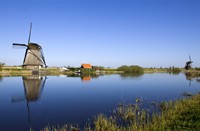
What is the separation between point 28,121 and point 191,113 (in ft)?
33.8

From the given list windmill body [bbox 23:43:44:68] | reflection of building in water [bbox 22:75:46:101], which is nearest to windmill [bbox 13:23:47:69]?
windmill body [bbox 23:43:44:68]

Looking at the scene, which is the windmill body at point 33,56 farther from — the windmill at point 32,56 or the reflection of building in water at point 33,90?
the reflection of building in water at point 33,90

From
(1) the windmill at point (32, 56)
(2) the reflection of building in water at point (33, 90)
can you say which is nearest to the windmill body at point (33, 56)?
(1) the windmill at point (32, 56)

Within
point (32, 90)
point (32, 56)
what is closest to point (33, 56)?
point (32, 56)

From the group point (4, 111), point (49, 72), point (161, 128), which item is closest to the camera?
point (161, 128)

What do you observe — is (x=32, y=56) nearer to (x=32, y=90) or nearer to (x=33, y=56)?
(x=33, y=56)

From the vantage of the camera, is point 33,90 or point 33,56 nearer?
point 33,90

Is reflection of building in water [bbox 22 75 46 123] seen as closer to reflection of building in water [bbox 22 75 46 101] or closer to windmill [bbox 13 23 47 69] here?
reflection of building in water [bbox 22 75 46 101]

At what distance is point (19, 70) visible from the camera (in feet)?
231

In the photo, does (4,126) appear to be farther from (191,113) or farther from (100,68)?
(100,68)

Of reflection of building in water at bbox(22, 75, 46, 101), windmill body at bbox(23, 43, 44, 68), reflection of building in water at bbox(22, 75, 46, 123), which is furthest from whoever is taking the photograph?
windmill body at bbox(23, 43, 44, 68)

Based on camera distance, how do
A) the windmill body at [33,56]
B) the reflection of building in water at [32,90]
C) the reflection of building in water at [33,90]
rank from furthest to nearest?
the windmill body at [33,56]
the reflection of building in water at [33,90]
the reflection of building in water at [32,90]

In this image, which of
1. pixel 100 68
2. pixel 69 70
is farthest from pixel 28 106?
pixel 100 68

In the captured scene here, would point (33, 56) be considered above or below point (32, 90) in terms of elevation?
above
